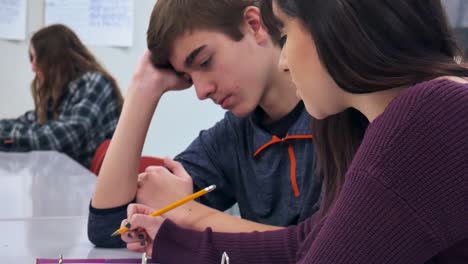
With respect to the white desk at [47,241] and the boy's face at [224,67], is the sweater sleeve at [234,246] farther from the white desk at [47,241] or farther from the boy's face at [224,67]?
the boy's face at [224,67]

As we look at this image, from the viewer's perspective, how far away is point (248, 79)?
4.39 feet

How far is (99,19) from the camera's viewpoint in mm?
3736

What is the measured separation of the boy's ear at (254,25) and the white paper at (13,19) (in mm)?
2664

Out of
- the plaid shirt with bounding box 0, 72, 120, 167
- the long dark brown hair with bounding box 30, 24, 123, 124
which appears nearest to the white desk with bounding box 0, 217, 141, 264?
the plaid shirt with bounding box 0, 72, 120, 167

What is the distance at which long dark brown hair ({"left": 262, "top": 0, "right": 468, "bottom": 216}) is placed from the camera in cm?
67

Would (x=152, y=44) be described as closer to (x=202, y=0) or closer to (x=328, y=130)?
(x=202, y=0)

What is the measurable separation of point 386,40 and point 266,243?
454 millimetres

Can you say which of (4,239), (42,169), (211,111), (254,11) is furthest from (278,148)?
(211,111)

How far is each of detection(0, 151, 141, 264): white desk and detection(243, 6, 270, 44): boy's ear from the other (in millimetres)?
550

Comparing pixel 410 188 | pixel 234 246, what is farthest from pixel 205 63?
pixel 410 188

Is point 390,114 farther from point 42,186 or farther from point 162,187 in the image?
point 42,186

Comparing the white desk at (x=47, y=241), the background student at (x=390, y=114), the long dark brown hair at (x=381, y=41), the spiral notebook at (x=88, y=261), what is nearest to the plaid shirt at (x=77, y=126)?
the white desk at (x=47, y=241)

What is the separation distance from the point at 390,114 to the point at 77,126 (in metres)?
2.44

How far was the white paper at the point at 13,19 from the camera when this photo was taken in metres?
3.64
